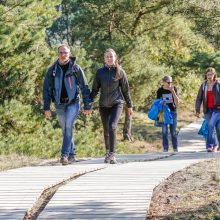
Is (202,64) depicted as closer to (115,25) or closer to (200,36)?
(115,25)

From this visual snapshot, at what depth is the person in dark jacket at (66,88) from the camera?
913 cm

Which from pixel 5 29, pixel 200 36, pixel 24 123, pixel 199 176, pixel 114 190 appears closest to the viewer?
pixel 114 190

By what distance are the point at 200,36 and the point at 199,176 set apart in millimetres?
24971

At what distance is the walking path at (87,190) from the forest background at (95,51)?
16.8 feet

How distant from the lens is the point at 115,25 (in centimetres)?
2786

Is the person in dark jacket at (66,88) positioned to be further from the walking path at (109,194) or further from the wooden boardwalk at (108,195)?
the wooden boardwalk at (108,195)

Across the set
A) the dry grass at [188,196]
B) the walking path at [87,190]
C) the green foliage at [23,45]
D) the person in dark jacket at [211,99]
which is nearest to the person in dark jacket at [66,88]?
the walking path at [87,190]

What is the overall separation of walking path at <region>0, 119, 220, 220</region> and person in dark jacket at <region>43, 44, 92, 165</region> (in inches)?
25.6

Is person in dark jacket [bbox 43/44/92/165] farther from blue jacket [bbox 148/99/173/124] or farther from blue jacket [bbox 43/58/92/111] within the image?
blue jacket [bbox 148/99/173/124]

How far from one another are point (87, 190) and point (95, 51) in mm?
19533

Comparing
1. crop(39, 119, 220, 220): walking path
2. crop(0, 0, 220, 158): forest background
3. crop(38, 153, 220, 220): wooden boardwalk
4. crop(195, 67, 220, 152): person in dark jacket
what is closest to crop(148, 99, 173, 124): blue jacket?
crop(195, 67, 220, 152): person in dark jacket

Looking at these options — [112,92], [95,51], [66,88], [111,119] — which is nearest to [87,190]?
[66,88]

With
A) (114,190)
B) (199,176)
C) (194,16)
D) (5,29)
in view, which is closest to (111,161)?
(199,176)

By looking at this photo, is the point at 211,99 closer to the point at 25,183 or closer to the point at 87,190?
the point at 25,183
